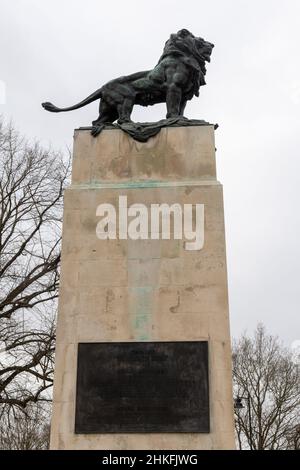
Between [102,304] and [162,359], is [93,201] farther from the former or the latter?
[162,359]

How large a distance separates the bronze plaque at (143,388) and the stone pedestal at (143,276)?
5.4 inches

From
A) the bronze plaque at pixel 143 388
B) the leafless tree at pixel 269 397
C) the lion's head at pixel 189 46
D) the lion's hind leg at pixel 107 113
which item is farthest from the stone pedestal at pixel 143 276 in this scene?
the leafless tree at pixel 269 397

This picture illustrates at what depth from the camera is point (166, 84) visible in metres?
12.8

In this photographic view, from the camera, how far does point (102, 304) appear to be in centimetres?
1062

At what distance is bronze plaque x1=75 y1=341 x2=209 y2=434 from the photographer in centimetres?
970

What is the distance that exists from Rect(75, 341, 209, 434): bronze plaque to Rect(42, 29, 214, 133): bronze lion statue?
5.23 m

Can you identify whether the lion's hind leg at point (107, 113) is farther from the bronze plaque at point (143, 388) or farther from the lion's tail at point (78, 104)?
the bronze plaque at point (143, 388)

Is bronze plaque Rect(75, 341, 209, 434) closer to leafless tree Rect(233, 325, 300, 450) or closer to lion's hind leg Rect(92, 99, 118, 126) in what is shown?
lion's hind leg Rect(92, 99, 118, 126)

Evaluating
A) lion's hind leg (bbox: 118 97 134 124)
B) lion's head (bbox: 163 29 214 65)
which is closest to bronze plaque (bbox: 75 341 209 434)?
lion's hind leg (bbox: 118 97 134 124)

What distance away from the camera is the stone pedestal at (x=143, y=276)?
9898 mm

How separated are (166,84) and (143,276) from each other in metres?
4.70

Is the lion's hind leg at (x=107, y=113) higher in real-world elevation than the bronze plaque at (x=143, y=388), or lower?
higher

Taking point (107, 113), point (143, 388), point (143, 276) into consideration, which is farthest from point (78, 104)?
point (143, 388)
